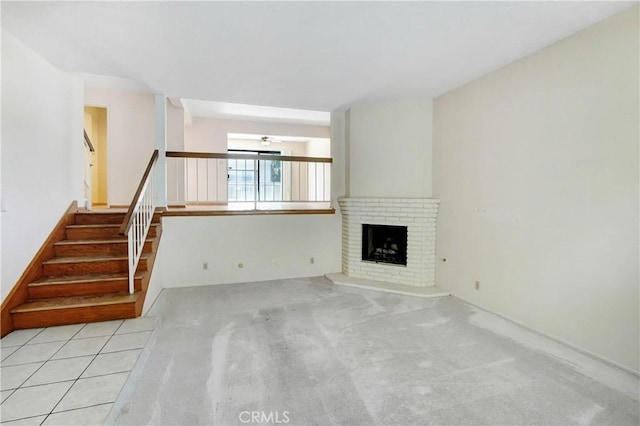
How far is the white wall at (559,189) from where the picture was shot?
2.25 metres

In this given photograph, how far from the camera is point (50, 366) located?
219cm

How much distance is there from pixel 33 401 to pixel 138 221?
1997 mm

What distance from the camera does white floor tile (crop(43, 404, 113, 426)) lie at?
5.36ft

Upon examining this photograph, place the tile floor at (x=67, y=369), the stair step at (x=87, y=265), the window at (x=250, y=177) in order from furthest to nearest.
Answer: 1. the window at (x=250, y=177)
2. the stair step at (x=87, y=265)
3. the tile floor at (x=67, y=369)

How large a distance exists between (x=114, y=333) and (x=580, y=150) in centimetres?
448

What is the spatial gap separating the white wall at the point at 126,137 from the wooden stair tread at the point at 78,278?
299 centimetres

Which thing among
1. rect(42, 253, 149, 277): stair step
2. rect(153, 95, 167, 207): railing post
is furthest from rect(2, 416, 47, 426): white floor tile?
rect(153, 95, 167, 207): railing post

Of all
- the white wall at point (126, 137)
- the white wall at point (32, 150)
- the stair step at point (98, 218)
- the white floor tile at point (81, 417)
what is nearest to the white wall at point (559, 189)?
the white floor tile at point (81, 417)

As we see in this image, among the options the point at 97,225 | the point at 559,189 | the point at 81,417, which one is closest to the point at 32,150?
the point at 97,225

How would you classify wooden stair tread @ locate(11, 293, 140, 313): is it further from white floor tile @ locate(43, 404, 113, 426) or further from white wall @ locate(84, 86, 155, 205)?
white wall @ locate(84, 86, 155, 205)

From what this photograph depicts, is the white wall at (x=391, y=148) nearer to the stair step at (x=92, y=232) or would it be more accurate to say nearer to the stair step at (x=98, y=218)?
the stair step at (x=98, y=218)

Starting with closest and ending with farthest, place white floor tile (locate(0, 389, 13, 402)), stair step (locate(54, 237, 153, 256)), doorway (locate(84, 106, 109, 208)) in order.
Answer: white floor tile (locate(0, 389, 13, 402)), stair step (locate(54, 237, 153, 256)), doorway (locate(84, 106, 109, 208))

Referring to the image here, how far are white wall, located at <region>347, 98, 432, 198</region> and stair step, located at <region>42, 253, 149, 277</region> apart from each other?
3311 mm

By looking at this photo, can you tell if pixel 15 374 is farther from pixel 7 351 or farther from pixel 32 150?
pixel 32 150
